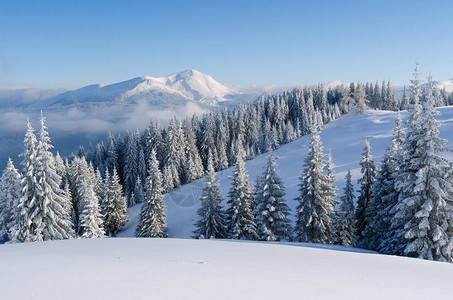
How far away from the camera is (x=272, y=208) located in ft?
74.8

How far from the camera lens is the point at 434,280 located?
256 inches

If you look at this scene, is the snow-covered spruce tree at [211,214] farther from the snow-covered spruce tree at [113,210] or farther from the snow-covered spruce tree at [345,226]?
the snow-covered spruce tree at [113,210]

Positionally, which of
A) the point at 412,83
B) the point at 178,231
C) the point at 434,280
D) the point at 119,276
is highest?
the point at 412,83

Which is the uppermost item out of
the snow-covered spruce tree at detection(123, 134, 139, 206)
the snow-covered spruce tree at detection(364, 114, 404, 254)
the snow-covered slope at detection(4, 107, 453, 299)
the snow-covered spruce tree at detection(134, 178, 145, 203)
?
the snow-covered slope at detection(4, 107, 453, 299)

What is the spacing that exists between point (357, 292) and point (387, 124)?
3139 inches

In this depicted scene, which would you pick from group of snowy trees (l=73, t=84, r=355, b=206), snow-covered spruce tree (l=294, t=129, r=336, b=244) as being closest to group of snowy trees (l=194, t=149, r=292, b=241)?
snow-covered spruce tree (l=294, t=129, r=336, b=244)

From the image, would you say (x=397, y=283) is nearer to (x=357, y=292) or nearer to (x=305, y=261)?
(x=357, y=292)

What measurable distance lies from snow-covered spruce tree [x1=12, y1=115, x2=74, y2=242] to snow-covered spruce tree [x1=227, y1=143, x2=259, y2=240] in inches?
559

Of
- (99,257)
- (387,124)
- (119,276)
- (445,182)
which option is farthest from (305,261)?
(387,124)

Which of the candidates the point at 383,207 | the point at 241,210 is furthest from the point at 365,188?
the point at 241,210

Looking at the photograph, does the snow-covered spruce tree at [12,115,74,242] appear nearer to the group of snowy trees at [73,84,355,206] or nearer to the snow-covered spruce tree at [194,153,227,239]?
the snow-covered spruce tree at [194,153,227,239]

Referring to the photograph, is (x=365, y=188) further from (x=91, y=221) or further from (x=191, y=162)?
(x=191, y=162)

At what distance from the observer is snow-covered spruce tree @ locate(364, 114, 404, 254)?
53.1 feet

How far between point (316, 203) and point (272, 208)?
376 centimetres
